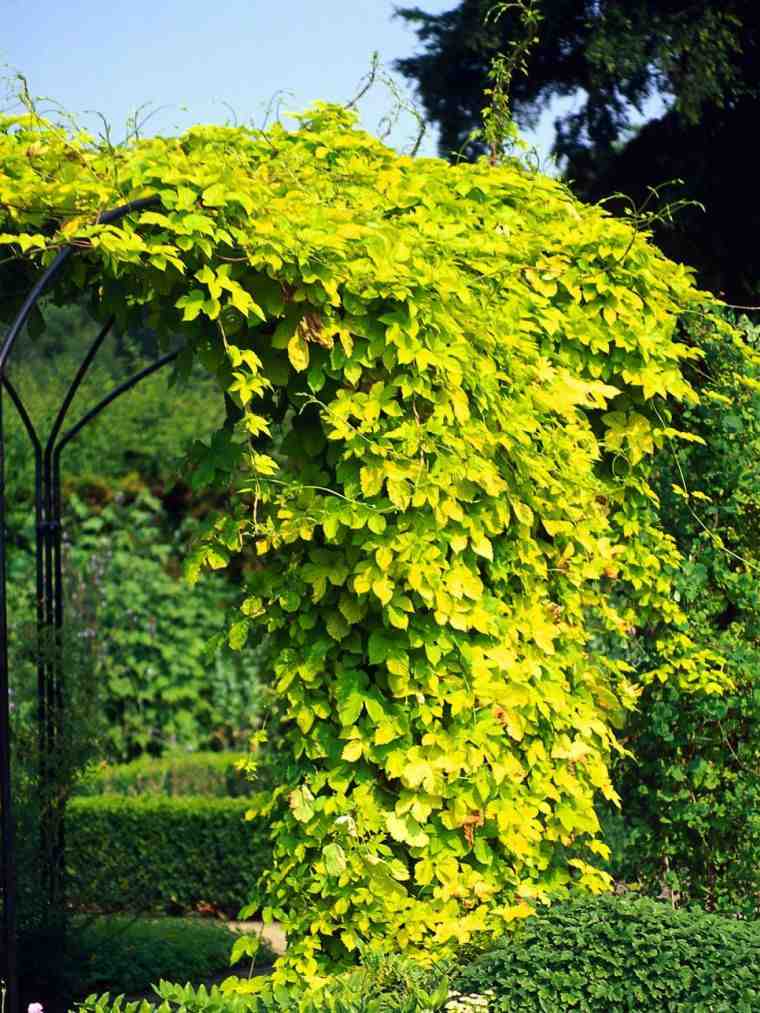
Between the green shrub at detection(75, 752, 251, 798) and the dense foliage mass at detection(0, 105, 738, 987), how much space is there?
15.5 feet

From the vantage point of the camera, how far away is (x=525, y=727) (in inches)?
155

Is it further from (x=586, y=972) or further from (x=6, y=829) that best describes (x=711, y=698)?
(x=6, y=829)

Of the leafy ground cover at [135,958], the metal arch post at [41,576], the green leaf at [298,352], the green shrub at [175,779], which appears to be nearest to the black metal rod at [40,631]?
the metal arch post at [41,576]

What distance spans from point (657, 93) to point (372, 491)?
594cm

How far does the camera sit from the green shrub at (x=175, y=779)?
8531mm

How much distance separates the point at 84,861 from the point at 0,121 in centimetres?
522

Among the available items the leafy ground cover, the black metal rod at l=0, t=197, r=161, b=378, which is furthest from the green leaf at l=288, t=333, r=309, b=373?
the leafy ground cover

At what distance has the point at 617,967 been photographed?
362 cm

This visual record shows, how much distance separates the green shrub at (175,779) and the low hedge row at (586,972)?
495cm

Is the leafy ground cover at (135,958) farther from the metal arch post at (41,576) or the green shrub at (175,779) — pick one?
the green shrub at (175,779)

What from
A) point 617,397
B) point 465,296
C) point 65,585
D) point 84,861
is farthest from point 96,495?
point 465,296

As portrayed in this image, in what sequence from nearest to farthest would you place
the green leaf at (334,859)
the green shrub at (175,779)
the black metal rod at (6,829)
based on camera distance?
1. the black metal rod at (6,829)
2. the green leaf at (334,859)
3. the green shrub at (175,779)

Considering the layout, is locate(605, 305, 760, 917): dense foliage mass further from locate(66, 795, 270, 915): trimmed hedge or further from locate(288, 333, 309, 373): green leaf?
locate(66, 795, 270, 915): trimmed hedge

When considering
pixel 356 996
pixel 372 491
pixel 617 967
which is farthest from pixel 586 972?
pixel 372 491
